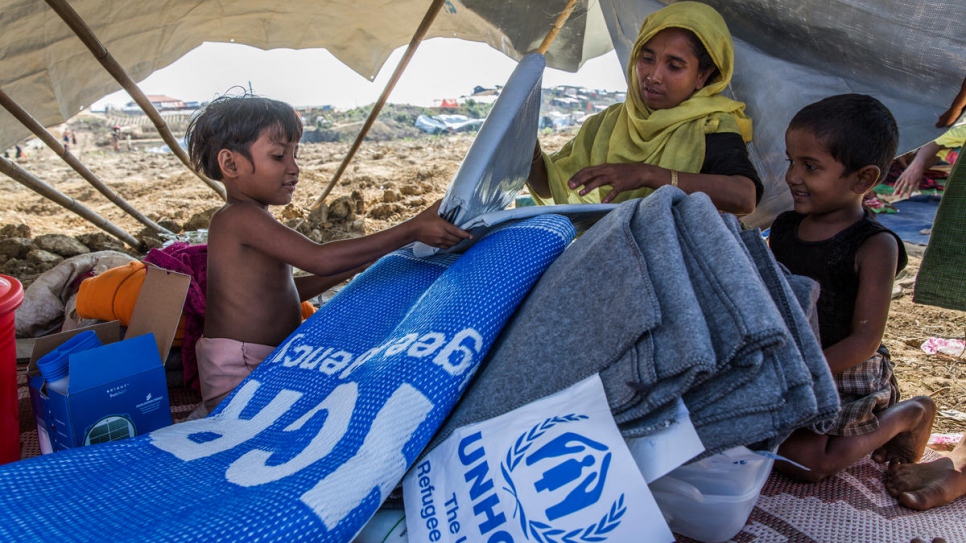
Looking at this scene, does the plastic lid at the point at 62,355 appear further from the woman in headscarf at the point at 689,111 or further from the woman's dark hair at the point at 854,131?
the woman's dark hair at the point at 854,131

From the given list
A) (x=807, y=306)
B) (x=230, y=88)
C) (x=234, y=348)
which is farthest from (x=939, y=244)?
(x=230, y=88)

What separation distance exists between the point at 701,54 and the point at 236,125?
4.32 ft

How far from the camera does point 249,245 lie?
68.2 inches

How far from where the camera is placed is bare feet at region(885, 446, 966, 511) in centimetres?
139

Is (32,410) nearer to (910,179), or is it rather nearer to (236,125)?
(236,125)

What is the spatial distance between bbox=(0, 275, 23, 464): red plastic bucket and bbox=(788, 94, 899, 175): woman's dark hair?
1935mm

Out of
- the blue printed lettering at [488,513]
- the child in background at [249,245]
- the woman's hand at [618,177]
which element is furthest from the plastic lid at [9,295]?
the woman's hand at [618,177]

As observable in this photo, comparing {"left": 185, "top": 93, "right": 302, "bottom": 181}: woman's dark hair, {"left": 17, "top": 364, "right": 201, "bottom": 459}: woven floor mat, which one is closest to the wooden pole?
{"left": 185, "top": 93, "right": 302, "bottom": 181}: woman's dark hair

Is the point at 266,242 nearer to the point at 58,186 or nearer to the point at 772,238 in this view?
the point at 772,238

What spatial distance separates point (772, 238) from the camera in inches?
72.7

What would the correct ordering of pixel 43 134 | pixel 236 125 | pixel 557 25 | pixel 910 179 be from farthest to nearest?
pixel 910 179
pixel 43 134
pixel 557 25
pixel 236 125

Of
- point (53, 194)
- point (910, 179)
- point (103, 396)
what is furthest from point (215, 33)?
point (910, 179)

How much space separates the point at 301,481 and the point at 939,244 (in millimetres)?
1632

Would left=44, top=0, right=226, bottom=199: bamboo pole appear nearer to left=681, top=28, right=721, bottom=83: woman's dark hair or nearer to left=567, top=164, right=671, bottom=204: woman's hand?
left=567, top=164, right=671, bottom=204: woman's hand
